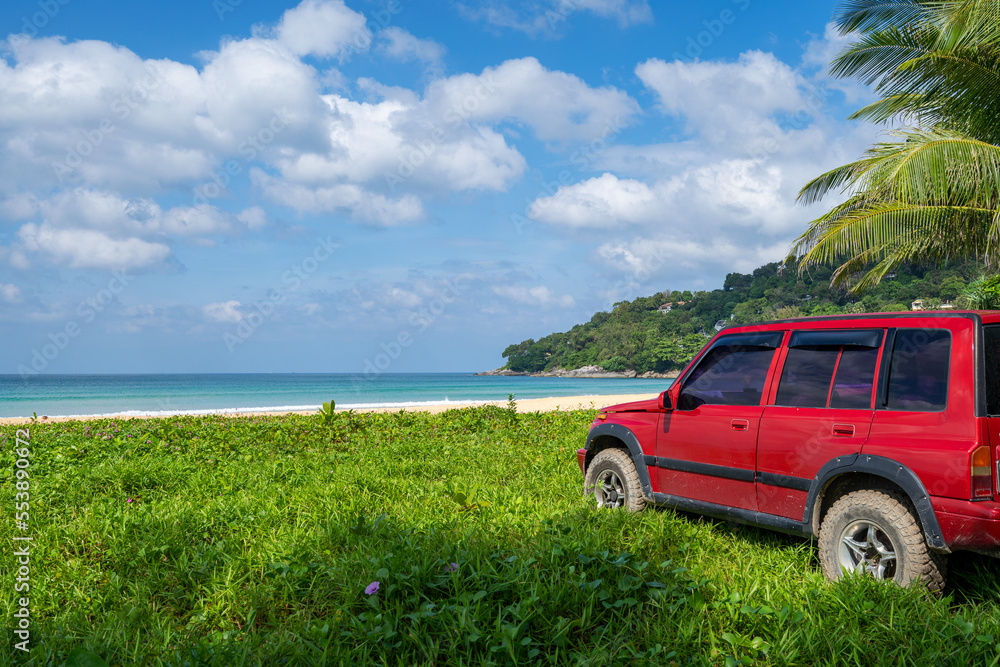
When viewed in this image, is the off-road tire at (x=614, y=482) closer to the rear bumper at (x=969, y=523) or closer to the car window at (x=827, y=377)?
the car window at (x=827, y=377)

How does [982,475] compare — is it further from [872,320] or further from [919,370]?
[872,320]

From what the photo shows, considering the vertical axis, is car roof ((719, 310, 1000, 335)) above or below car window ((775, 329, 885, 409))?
above

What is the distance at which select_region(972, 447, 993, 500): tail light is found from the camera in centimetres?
344

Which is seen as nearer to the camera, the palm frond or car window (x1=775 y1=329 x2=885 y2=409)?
car window (x1=775 y1=329 x2=885 y2=409)

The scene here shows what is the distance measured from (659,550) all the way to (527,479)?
8.95ft

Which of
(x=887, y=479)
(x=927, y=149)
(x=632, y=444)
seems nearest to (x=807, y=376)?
(x=887, y=479)

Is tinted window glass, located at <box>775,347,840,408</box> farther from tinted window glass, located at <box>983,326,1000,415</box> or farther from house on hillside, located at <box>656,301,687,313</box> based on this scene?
house on hillside, located at <box>656,301,687,313</box>

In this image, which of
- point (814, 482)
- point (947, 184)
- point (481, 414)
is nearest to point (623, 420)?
point (814, 482)

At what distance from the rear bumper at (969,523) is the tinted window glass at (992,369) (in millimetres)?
592

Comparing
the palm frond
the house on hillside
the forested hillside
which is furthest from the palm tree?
the house on hillside

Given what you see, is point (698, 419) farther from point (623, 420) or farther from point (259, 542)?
point (259, 542)

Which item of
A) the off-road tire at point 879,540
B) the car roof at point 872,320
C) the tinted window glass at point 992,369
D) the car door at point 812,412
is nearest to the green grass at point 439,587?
the off-road tire at point 879,540

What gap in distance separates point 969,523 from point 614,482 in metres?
2.91

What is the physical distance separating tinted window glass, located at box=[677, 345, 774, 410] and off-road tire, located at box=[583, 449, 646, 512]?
0.85 metres
